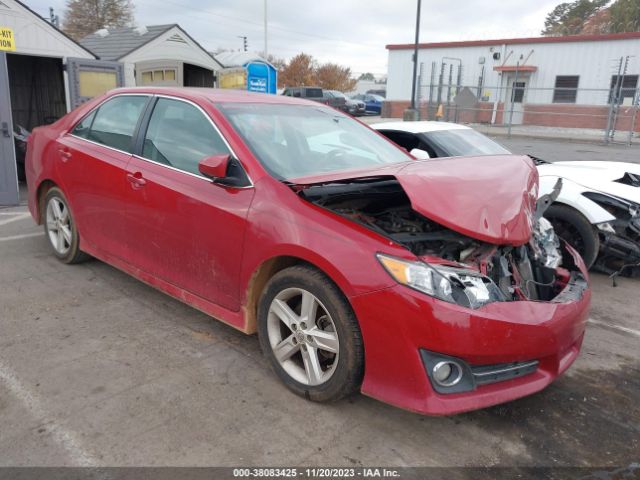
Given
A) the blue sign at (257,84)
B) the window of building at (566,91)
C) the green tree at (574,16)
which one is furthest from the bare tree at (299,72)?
the blue sign at (257,84)

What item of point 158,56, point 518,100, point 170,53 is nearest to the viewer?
point 158,56

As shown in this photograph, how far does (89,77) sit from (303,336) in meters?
10.1

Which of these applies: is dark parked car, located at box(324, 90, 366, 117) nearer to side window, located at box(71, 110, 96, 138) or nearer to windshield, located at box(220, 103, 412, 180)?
side window, located at box(71, 110, 96, 138)

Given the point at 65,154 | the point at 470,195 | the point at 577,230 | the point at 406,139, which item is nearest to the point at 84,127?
the point at 65,154

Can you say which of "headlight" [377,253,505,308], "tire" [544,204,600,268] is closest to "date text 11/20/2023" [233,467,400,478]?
"headlight" [377,253,505,308]

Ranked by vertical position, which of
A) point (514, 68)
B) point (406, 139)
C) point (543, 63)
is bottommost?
point (406, 139)

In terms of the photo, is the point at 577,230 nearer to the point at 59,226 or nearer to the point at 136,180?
the point at 136,180

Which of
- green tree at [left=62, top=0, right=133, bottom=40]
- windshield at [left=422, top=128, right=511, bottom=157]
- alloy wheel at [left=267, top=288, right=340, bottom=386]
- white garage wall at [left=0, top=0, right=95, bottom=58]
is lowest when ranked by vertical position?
alloy wheel at [left=267, top=288, right=340, bottom=386]

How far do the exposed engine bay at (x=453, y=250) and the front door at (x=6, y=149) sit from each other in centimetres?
635

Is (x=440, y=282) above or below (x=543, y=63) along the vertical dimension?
below

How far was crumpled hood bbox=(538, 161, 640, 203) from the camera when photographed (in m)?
5.12

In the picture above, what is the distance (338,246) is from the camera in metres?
2.63

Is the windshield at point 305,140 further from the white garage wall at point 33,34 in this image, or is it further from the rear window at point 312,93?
the rear window at point 312,93

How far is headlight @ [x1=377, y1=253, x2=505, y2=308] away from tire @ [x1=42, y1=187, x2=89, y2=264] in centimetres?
328
